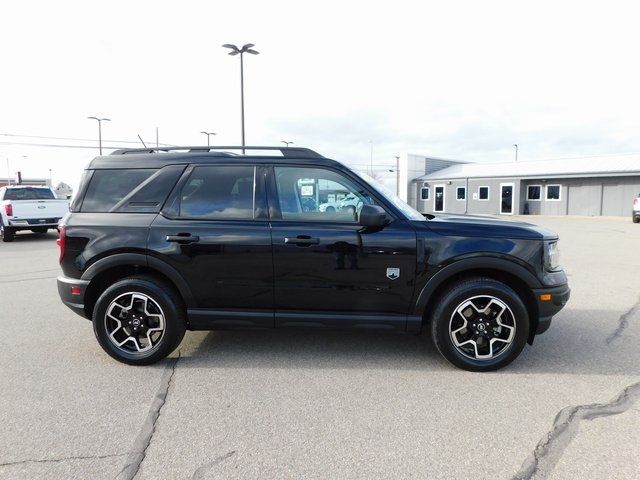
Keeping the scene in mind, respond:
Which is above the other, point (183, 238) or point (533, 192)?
point (533, 192)

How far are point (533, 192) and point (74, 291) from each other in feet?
110

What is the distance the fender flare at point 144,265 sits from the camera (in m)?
3.82

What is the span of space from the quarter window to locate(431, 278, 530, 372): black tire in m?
31.6

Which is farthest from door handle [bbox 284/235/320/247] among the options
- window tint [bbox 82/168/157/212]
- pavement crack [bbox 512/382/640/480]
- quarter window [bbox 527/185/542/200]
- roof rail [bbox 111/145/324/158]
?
quarter window [bbox 527/185/542/200]

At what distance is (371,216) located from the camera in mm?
3535

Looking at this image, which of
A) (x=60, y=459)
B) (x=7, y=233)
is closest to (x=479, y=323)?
(x=60, y=459)

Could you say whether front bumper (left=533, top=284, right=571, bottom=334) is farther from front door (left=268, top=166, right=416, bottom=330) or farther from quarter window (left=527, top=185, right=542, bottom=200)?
quarter window (left=527, top=185, right=542, bottom=200)

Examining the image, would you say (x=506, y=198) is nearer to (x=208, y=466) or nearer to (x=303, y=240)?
(x=303, y=240)

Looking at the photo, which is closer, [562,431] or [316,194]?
[562,431]

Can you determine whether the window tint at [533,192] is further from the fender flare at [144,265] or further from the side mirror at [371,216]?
the fender flare at [144,265]

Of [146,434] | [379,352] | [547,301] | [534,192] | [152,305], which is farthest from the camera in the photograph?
[534,192]

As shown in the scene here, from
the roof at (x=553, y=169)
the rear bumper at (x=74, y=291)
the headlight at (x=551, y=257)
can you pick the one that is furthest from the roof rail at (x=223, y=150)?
the roof at (x=553, y=169)

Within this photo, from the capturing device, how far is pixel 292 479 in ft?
7.72

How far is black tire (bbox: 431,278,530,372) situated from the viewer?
3645mm
